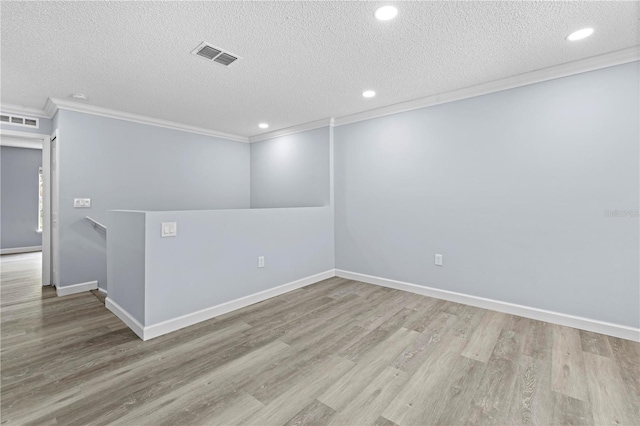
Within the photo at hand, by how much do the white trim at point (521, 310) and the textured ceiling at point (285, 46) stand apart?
2401mm

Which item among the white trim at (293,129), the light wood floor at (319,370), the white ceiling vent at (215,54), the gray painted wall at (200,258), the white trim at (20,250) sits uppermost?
the white trim at (293,129)

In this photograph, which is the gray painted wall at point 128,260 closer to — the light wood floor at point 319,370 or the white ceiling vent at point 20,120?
the light wood floor at point 319,370

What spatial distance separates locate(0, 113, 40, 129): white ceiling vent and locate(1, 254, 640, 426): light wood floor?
2.48m

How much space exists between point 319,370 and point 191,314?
1452 millimetres

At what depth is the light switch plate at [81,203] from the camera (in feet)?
12.4

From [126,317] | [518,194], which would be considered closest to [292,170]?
[126,317]

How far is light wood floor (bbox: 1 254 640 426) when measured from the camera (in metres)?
1.59

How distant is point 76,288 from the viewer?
3.79 meters

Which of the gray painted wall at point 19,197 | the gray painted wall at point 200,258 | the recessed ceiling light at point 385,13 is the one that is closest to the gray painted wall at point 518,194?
the gray painted wall at point 200,258

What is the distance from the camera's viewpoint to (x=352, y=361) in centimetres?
213

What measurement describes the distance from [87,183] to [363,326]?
4065mm

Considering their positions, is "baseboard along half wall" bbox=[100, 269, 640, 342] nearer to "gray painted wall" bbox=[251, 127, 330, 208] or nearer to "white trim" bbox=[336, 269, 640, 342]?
"white trim" bbox=[336, 269, 640, 342]

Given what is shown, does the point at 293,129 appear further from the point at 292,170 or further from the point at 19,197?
the point at 19,197

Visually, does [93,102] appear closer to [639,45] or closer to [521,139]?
[521,139]
